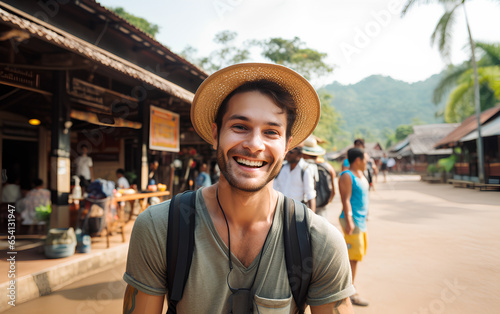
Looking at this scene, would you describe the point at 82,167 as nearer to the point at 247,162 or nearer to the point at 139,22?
the point at 247,162

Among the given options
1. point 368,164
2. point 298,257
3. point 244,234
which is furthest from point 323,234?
point 368,164

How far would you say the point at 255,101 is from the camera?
146 cm

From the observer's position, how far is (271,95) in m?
1.50

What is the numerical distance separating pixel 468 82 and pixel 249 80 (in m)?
24.8

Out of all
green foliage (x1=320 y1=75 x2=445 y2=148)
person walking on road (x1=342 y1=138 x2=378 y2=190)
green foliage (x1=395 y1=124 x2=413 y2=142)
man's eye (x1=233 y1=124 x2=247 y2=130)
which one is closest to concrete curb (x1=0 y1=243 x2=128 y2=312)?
man's eye (x1=233 y1=124 x2=247 y2=130)

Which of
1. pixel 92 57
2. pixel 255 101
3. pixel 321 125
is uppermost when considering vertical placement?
pixel 321 125

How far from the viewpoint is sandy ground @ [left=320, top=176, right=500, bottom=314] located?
3.53 metres

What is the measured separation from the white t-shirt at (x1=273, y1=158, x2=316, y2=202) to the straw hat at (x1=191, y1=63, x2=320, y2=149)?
2.64 metres

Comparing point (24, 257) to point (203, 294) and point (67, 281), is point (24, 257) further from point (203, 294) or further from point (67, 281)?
point (203, 294)

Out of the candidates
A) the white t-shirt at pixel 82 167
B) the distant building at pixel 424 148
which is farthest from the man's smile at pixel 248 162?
the distant building at pixel 424 148

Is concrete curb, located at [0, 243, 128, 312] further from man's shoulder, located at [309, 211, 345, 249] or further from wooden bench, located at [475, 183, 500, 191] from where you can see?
wooden bench, located at [475, 183, 500, 191]

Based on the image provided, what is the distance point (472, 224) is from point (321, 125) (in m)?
19.9

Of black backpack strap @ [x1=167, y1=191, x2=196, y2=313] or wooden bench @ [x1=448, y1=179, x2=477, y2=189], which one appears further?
wooden bench @ [x1=448, y1=179, x2=477, y2=189]

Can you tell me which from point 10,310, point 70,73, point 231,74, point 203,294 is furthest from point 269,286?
point 70,73
